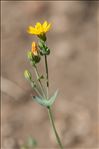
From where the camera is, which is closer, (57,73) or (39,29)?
(39,29)

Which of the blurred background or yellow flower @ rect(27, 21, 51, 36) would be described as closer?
yellow flower @ rect(27, 21, 51, 36)

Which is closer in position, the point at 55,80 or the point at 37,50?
the point at 37,50

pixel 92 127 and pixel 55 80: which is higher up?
pixel 55 80

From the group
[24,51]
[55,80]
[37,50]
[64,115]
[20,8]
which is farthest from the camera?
[20,8]

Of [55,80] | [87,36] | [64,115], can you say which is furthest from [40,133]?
[87,36]

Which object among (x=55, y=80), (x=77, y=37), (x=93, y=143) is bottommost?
(x=93, y=143)

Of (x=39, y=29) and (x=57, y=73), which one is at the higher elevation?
(x=39, y=29)

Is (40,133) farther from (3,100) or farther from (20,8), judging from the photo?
(20,8)

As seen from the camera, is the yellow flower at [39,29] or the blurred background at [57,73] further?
the blurred background at [57,73]
